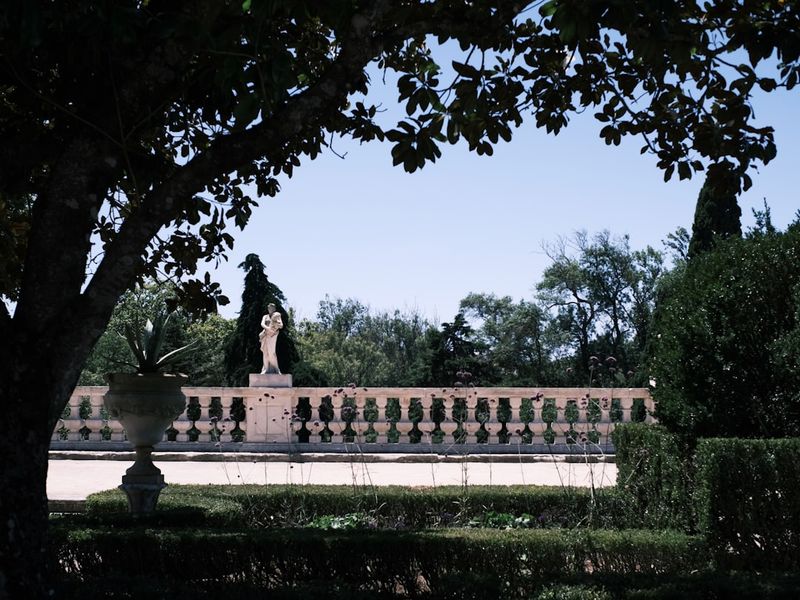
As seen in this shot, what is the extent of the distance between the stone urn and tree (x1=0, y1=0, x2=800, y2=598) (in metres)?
3.40

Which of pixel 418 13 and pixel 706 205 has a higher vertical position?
pixel 706 205

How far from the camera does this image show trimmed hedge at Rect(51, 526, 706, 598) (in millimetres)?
6992

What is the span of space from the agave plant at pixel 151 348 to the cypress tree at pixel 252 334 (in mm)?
20138

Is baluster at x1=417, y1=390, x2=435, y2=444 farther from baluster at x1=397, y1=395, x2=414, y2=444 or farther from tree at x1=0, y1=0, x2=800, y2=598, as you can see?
tree at x1=0, y1=0, x2=800, y2=598

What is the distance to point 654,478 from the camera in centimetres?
927

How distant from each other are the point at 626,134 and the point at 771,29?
2.11 meters

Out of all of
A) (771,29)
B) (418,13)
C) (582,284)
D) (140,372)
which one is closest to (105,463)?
(140,372)

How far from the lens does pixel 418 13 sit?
5.80 metres

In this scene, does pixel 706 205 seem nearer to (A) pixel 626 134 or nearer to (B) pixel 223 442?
(B) pixel 223 442

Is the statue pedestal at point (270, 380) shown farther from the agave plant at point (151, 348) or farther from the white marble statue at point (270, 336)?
the agave plant at point (151, 348)

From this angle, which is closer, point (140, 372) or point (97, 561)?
point (97, 561)

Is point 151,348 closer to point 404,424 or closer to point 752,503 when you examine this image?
point 752,503

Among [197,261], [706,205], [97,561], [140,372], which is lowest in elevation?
[97,561]

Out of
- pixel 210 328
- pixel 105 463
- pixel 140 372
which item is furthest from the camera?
pixel 210 328
